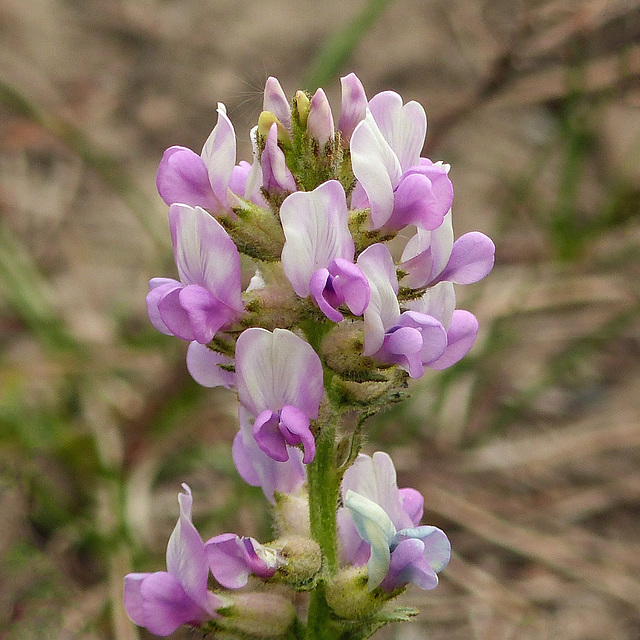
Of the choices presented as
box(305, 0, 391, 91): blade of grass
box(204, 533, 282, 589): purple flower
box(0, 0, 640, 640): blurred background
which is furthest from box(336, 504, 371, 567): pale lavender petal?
box(305, 0, 391, 91): blade of grass

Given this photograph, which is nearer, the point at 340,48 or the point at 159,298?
the point at 159,298

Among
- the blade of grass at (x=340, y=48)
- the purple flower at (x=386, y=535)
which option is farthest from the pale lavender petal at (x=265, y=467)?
the blade of grass at (x=340, y=48)

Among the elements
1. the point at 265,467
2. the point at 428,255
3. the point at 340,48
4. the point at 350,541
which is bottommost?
the point at 350,541

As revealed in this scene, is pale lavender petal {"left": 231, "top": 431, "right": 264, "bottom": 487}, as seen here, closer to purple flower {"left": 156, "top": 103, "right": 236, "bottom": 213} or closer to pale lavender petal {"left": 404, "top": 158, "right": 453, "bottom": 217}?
purple flower {"left": 156, "top": 103, "right": 236, "bottom": 213}

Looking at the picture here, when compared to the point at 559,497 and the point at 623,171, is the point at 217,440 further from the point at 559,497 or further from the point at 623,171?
the point at 623,171

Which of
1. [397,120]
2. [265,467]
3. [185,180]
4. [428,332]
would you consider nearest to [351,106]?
[397,120]

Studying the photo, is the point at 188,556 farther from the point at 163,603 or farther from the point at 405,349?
the point at 405,349

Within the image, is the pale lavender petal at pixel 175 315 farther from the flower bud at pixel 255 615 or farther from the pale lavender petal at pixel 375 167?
the flower bud at pixel 255 615
